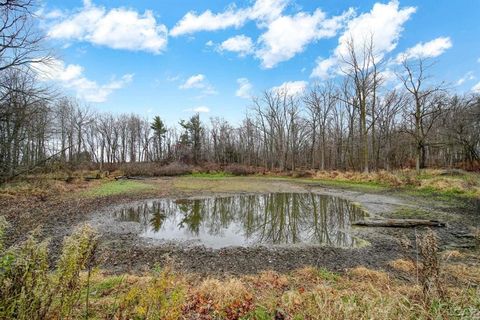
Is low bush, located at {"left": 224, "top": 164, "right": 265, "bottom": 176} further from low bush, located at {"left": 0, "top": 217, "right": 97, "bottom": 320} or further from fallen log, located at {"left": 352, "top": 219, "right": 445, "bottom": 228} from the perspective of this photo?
low bush, located at {"left": 0, "top": 217, "right": 97, "bottom": 320}

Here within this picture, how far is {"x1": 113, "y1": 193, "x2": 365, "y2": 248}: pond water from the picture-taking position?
318 inches

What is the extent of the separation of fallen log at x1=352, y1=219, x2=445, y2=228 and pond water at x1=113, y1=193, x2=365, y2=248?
0.71 metres

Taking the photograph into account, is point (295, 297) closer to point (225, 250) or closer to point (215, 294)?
point (215, 294)

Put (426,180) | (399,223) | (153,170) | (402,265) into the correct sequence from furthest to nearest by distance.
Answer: (153,170), (426,180), (399,223), (402,265)

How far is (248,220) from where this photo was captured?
10.8 meters

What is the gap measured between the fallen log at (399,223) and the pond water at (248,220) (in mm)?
708

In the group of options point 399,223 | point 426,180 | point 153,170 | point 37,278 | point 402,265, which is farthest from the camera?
point 153,170

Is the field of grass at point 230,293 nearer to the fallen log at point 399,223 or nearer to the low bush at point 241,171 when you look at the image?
the fallen log at point 399,223

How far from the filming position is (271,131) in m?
42.4

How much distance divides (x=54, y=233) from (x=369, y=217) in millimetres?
11626

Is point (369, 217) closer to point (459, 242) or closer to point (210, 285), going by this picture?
point (459, 242)

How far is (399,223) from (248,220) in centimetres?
578

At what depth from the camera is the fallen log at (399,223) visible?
8898 mm

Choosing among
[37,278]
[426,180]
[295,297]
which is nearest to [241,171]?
[426,180]
